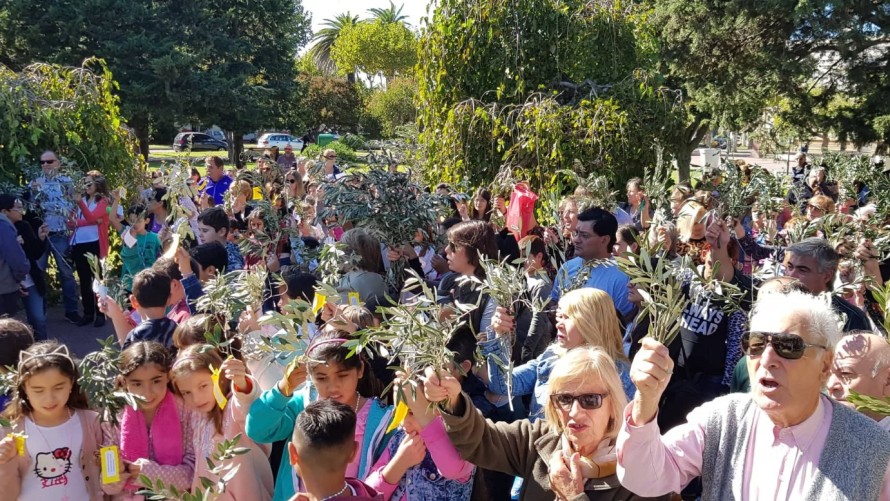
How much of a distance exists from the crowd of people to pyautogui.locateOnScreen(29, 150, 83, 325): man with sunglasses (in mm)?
4193

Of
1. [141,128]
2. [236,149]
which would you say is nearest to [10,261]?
[141,128]

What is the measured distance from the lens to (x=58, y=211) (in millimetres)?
9000

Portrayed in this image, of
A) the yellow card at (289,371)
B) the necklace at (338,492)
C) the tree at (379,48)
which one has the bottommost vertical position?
the necklace at (338,492)

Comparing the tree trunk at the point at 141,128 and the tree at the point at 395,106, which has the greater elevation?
the tree at the point at 395,106

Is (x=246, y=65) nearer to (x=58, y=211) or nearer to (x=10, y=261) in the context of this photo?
(x=58, y=211)

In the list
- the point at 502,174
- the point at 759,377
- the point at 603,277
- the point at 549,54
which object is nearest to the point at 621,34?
the point at 549,54

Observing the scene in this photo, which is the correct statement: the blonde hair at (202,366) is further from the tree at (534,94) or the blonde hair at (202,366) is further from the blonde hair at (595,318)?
the tree at (534,94)

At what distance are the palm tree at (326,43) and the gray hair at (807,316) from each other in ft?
189

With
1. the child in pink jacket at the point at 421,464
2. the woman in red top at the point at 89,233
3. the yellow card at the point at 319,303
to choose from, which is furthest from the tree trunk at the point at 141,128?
the child in pink jacket at the point at 421,464

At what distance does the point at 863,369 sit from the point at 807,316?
0.93m

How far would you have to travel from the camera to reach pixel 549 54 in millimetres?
11047

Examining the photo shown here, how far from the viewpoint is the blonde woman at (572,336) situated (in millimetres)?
3303

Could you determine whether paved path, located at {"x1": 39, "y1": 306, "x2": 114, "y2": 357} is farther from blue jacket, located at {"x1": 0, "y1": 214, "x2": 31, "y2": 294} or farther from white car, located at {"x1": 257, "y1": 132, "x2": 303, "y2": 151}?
white car, located at {"x1": 257, "y1": 132, "x2": 303, "y2": 151}

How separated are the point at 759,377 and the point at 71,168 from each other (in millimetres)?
9471
